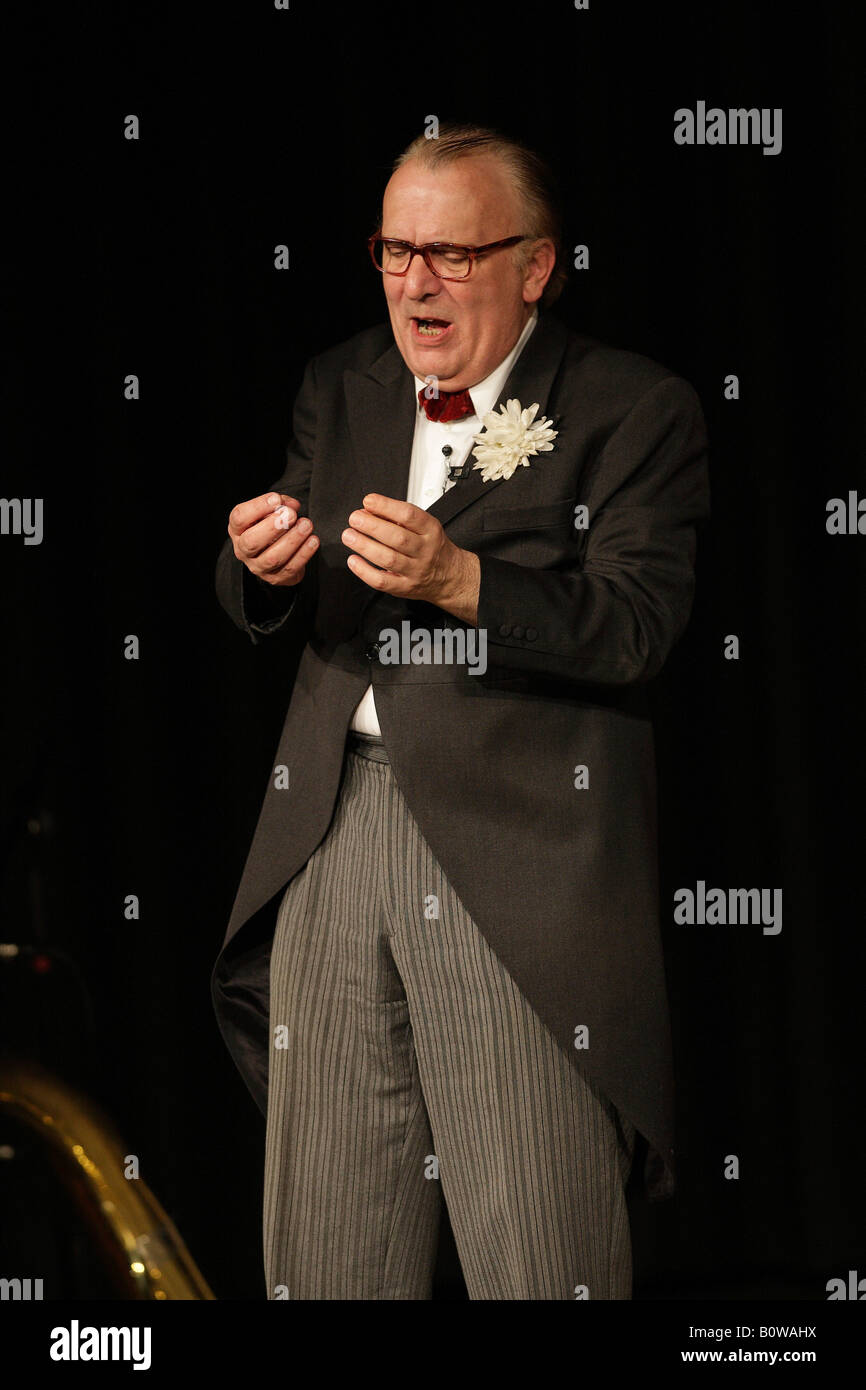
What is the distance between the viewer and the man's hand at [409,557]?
1.63 metres

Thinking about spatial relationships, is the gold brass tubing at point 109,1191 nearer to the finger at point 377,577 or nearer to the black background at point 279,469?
the black background at point 279,469

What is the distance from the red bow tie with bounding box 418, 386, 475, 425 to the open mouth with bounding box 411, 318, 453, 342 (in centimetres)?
8

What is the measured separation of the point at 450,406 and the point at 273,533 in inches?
13.4

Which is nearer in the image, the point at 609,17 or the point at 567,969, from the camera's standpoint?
the point at 567,969

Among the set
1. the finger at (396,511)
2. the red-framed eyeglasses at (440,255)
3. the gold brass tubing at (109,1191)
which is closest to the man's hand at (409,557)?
the finger at (396,511)

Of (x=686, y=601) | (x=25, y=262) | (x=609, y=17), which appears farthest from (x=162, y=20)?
(x=686, y=601)

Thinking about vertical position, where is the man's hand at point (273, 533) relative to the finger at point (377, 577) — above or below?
above

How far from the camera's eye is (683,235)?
105 inches

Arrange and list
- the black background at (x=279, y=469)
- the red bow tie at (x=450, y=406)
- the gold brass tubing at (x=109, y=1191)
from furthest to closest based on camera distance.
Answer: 1. the black background at (x=279, y=469)
2. the gold brass tubing at (x=109, y=1191)
3. the red bow tie at (x=450, y=406)

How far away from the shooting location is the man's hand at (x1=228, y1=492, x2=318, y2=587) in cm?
173

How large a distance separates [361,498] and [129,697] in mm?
989

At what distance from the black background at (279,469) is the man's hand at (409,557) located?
43.5 inches

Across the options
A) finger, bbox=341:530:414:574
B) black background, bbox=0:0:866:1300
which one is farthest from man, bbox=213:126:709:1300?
black background, bbox=0:0:866:1300

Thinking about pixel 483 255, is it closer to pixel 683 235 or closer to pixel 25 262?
pixel 683 235
